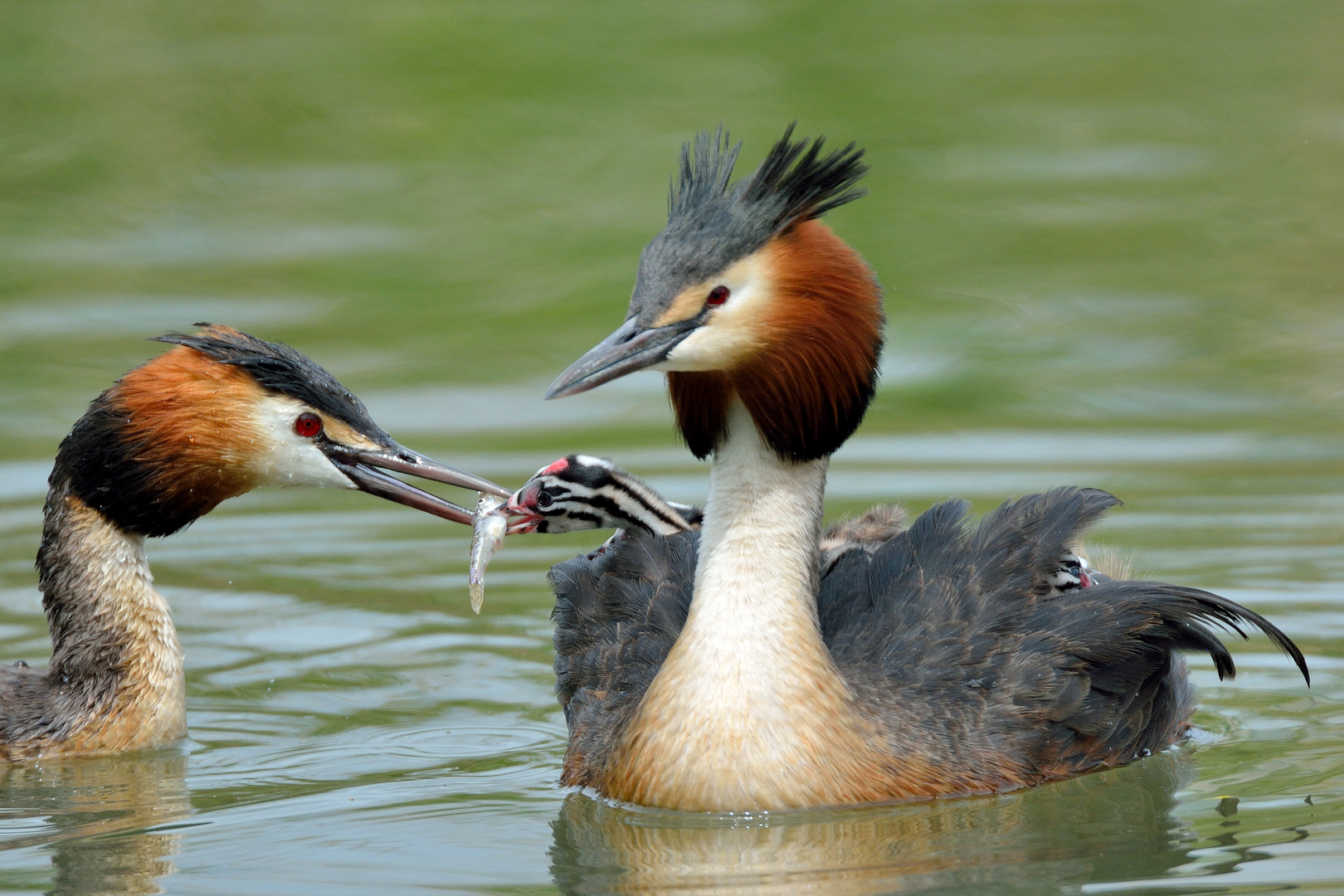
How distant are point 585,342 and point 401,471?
4590 mm

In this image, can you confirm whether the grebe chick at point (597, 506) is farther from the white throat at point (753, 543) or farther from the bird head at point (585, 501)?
the white throat at point (753, 543)

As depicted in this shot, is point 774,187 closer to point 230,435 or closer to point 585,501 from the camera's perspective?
point 585,501

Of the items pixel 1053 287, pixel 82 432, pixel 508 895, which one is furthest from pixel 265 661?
pixel 1053 287

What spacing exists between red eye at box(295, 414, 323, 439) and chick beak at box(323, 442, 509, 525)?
0.07 metres

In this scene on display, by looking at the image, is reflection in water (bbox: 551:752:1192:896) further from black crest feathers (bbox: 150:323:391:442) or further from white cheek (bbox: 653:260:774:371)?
black crest feathers (bbox: 150:323:391:442)

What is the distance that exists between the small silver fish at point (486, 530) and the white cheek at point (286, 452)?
45cm

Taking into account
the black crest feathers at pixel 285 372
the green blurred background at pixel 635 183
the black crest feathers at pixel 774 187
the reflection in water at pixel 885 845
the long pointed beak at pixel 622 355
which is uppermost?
the green blurred background at pixel 635 183

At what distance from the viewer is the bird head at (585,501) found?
7.15 m

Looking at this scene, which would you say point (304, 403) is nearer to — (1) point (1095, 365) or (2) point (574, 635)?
(2) point (574, 635)

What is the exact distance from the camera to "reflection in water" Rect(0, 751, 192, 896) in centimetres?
569

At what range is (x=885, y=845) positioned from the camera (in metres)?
5.64

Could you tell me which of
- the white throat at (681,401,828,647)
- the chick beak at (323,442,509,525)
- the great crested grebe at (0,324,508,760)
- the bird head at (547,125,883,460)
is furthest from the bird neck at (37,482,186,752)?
the bird head at (547,125,883,460)

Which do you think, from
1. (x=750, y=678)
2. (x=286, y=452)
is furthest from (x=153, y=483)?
(x=750, y=678)

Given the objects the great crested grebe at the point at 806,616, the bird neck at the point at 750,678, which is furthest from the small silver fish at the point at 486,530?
the bird neck at the point at 750,678
